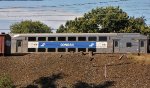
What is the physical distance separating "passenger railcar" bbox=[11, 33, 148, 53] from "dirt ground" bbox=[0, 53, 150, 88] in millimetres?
10190

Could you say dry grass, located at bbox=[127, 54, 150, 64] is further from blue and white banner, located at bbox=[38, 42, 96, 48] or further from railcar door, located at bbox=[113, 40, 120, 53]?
blue and white banner, located at bbox=[38, 42, 96, 48]

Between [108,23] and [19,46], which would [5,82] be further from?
[108,23]

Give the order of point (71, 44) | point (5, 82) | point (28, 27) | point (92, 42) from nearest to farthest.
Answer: point (5, 82), point (92, 42), point (71, 44), point (28, 27)

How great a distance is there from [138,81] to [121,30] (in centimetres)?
5309

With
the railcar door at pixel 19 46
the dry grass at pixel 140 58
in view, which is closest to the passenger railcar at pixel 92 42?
the railcar door at pixel 19 46

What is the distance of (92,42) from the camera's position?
5547 cm

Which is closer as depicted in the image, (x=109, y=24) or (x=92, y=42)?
(x=92, y=42)

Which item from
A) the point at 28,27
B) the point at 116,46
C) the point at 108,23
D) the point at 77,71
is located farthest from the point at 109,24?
the point at 77,71

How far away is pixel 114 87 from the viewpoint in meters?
36.0

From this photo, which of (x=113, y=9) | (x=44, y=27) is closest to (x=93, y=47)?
(x=113, y=9)

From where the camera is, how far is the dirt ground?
37.1 metres

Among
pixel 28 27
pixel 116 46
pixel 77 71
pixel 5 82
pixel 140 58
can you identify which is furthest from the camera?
pixel 28 27

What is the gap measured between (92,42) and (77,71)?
622 inches

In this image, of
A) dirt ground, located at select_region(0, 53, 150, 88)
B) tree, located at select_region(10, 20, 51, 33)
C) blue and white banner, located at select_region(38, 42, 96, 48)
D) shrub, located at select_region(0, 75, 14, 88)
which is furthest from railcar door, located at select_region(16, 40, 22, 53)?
tree, located at select_region(10, 20, 51, 33)
